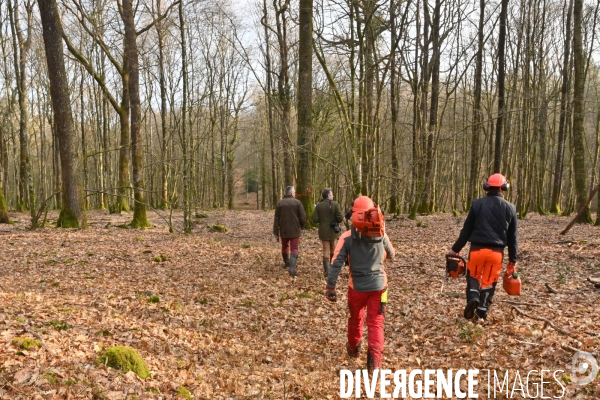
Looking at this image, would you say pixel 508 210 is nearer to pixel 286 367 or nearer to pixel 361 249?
pixel 361 249

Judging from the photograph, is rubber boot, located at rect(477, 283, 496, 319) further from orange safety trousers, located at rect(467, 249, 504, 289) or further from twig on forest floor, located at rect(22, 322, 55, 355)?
twig on forest floor, located at rect(22, 322, 55, 355)

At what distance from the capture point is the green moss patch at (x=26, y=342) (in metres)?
4.55

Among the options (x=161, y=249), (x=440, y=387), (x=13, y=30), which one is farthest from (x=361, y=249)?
(x=13, y=30)

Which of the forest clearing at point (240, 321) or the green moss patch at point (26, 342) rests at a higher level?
the green moss patch at point (26, 342)

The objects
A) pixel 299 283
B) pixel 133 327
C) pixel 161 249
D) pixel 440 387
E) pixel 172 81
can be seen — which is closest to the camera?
pixel 440 387

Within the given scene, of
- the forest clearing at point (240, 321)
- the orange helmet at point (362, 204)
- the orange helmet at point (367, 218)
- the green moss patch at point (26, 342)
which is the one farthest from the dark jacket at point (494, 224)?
the green moss patch at point (26, 342)

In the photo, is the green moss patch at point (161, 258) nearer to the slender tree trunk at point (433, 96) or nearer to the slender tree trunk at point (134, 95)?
the slender tree trunk at point (134, 95)

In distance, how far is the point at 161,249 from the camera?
12023 mm

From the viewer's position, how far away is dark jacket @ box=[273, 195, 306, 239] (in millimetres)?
10062

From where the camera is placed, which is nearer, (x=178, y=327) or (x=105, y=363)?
(x=105, y=363)

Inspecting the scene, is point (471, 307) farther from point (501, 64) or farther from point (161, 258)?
point (501, 64)

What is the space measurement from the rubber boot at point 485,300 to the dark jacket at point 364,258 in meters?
1.82

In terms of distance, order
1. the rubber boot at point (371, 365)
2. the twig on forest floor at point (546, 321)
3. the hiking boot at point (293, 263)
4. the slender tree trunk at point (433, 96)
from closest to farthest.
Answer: the rubber boot at point (371, 365)
the twig on forest floor at point (546, 321)
the hiking boot at point (293, 263)
the slender tree trunk at point (433, 96)

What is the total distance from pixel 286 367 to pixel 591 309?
5.06m
